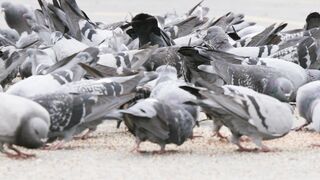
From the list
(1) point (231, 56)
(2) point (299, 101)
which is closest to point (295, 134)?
(2) point (299, 101)

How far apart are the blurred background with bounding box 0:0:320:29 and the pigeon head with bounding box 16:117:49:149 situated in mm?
9497

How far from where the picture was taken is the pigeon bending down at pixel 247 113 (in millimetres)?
6551

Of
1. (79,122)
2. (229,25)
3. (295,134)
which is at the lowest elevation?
(229,25)

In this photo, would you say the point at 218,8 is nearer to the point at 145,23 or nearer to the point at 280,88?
the point at 145,23

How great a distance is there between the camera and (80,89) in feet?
23.1

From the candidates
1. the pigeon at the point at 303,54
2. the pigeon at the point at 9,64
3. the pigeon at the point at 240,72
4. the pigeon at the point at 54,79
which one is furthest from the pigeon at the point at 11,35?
the pigeon at the point at 240,72

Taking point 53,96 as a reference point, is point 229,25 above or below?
below

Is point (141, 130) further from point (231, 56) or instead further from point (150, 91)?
point (231, 56)

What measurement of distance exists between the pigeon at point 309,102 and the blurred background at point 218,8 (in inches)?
308

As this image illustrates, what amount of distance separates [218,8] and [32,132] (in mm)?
11944

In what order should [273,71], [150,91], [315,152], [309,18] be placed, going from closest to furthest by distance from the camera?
[315,152]
[150,91]
[273,71]
[309,18]

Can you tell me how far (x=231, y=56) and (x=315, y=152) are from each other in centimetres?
231

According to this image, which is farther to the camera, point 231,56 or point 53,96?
point 231,56

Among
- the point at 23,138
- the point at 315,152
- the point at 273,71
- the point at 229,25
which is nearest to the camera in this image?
the point at 23,138
